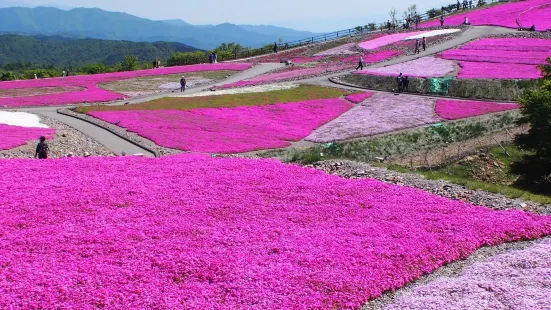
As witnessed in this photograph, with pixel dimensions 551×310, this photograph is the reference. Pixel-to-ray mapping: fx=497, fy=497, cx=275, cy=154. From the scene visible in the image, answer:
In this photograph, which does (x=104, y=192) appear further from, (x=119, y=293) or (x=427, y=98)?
(x=427, y=98)

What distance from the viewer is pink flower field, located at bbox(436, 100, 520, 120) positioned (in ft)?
167

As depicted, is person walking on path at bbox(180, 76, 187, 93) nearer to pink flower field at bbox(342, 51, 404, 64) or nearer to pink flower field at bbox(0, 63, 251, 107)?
pink flower field at bbox(0, 63, 251, 107)

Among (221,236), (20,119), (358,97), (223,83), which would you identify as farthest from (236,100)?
(221,236)

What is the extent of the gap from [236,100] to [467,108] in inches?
1038

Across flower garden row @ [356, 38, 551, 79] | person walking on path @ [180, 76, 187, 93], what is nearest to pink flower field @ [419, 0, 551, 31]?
flower garden row @ [356, 38, 551, 79]

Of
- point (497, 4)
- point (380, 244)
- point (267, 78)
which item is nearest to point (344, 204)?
point (380, 244)

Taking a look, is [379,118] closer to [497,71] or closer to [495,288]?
[497,71]

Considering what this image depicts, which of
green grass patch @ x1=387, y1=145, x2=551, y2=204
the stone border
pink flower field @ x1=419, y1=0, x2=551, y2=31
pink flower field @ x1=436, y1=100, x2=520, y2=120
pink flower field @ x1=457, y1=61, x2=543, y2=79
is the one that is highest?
pink flower field @ x1=419, y1=0, x2=551, y2=31

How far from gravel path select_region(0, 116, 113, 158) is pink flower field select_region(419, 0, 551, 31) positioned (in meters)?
81.8

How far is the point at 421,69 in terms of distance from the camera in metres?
71.6

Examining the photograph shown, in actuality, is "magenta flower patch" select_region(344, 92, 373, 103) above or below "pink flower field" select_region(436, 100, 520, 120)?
above

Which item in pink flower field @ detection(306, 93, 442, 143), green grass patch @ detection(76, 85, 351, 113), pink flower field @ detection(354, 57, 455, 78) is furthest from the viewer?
pink flower field @ detection(354, 57, 455, 78)

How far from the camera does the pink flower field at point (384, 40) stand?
99887 millimetres

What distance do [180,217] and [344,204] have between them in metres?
7.37
